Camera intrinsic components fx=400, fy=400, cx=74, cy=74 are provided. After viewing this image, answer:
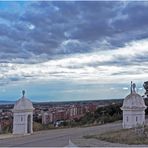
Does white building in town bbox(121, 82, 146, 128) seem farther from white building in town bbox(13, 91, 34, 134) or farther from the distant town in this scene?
white building in town bbox(13, 91, 34, 134)

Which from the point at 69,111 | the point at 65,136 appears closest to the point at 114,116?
the point at 69,111

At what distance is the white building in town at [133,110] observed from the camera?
899 inches

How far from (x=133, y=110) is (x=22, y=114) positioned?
20.7 feet

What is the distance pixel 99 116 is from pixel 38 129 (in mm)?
7073

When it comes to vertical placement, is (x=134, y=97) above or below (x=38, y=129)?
above

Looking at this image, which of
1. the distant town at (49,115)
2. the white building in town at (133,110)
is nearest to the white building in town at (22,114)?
the distant town at (49,115)

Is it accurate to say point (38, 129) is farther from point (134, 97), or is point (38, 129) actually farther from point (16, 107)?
point (134, 97)

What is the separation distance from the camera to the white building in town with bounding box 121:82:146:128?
22844 mm

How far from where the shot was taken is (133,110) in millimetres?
22969

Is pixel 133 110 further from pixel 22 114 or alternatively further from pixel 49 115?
pixel 49 115

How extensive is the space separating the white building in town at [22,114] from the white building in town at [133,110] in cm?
552

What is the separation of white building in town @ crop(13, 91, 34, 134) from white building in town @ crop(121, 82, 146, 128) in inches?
217

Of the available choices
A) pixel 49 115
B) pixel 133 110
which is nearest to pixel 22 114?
pixel 133 110

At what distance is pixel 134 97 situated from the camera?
75.1 feet
